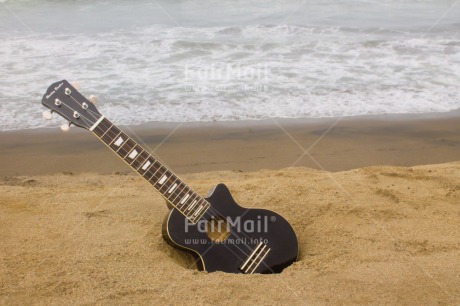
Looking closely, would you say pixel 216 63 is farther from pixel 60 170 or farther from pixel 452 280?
pixel 452 280

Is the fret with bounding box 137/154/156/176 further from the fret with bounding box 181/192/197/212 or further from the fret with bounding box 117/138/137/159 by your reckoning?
the fret with bounding box 181/192/197/212

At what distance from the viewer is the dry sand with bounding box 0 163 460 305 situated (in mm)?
2482

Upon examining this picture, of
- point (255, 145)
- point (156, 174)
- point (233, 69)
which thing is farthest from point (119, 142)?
point (233, 69)

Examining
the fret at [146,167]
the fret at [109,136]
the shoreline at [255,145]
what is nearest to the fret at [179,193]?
the fret at [146,167]

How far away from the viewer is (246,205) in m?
3.54

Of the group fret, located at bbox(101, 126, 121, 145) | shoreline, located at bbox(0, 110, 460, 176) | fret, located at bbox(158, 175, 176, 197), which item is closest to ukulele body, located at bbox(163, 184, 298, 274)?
fret, located at bbox(158, 175, 176, 197)

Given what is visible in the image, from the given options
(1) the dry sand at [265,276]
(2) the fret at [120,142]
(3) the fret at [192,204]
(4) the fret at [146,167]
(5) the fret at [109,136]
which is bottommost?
(1) the dry sand at [265,276]

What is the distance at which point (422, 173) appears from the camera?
4.15 meters

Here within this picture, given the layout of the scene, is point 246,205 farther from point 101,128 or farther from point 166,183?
point 101,128

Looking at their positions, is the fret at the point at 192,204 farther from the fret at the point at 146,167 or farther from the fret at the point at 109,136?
the fret at the point at 109,136

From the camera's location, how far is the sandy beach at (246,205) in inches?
99.1

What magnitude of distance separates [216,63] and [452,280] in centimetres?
579

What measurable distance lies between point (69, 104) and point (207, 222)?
37.1 inches

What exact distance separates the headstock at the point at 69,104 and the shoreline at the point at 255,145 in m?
2.06
